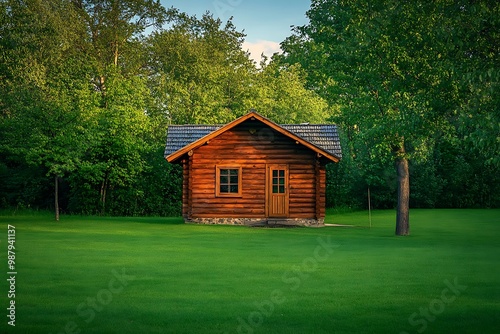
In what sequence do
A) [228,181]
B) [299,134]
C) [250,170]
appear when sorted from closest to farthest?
[250,170] < [228,181] < [299,134]

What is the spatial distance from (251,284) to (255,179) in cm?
2186

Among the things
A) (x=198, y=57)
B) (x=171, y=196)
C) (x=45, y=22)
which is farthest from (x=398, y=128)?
(x=198, y=57)

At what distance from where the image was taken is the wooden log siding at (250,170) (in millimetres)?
36375

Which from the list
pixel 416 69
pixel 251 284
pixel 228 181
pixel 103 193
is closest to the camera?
pixel 251 284

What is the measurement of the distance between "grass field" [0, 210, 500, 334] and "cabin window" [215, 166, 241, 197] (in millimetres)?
9370

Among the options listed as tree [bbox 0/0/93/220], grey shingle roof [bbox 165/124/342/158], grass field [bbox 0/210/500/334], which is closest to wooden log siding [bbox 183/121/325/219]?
grey shingle roof [bbox 165/124/342/158]

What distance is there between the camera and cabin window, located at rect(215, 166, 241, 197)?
120 ft

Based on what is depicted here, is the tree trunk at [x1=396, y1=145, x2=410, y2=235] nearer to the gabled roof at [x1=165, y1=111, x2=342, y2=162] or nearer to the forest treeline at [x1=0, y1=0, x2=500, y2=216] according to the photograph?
the forest treeline at [x1=0, y1=0, x2=500, y2=216]

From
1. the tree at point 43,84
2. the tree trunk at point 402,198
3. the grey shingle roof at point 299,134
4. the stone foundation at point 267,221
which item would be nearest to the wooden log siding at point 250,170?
the stone foundation at point 267,221

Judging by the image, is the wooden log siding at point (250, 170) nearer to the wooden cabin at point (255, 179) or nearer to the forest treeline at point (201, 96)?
the wooden cabin at point (255, 179)

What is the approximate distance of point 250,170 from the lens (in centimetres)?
3647

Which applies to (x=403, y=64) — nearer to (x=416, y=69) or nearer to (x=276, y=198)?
(x=416, y=69)

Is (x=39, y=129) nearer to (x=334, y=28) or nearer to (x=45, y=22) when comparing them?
(x=45, y=22)

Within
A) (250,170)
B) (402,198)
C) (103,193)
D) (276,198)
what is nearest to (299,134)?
(250,170)
